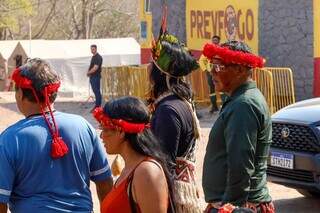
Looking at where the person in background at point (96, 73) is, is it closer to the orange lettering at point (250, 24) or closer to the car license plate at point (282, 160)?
the orange lettering at point (250, 24)

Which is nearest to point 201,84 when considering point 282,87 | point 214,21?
point 214,21

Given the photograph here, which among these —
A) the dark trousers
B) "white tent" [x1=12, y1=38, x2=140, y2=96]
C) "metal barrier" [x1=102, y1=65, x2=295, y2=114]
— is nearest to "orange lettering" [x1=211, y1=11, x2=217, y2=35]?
"metal barrier" [x1=102, y1=65, x2=295, y2=114]

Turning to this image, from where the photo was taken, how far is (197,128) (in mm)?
4906

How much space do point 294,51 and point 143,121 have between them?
13.9 m

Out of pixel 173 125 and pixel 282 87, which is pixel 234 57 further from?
pixel 282 87

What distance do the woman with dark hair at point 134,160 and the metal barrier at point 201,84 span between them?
11.4 meters

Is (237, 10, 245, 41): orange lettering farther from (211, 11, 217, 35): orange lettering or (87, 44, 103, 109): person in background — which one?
(87, 44, 103, 109): person in background

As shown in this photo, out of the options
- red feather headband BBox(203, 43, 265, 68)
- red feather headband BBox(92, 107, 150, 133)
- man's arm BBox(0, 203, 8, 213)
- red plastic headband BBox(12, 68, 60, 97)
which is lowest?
man's arm BBox(0, 203, 8, 213)

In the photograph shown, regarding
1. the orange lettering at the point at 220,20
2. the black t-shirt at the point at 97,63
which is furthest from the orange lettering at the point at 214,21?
the black t-shirt at the point at 97,63

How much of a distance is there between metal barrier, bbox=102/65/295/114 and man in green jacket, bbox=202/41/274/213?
1085 cm

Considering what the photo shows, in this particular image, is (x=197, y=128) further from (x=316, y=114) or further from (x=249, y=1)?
(x=249, y=1)

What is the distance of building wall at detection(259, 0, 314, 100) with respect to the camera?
1698cm

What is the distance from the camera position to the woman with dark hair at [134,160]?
3.65m

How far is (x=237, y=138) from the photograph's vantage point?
13.7ft
